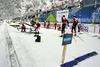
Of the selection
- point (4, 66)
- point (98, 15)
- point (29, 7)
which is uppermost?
point (29, 7)

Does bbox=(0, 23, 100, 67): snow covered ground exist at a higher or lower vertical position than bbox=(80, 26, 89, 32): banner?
lower

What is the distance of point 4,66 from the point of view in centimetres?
248

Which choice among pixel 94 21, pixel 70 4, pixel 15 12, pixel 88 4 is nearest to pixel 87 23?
pixel 94 21

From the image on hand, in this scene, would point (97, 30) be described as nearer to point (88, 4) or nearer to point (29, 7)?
point (88, 4)

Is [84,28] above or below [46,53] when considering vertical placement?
above

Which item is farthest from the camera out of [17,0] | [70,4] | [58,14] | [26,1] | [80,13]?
[17,0]

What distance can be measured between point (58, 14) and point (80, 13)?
19.4ft

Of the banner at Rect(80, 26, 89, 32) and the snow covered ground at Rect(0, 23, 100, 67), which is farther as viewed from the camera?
the banner at Rect(80, 26, 89, 32)

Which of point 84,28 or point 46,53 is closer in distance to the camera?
point 46,53

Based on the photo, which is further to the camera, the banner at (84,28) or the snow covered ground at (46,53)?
the banner at (84,28)

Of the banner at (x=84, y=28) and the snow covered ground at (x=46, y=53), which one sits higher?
the banner at (x=84, y=28)

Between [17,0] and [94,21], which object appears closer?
[94,21]

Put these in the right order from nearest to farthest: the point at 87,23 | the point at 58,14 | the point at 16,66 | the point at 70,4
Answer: the point at 16,66
the point at 87,23
the point at 70,4
the point at 58,14

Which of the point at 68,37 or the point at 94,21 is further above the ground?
the point at 94,21
